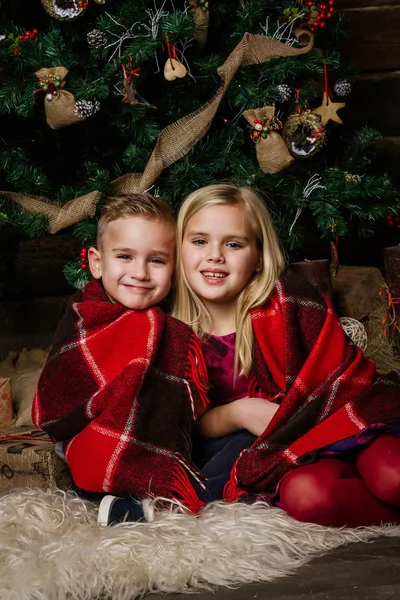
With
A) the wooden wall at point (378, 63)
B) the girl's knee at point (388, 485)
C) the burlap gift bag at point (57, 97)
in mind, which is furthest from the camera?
the wooden wall at point (378, 63)

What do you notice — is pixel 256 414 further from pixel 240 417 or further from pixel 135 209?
pixel 135 209

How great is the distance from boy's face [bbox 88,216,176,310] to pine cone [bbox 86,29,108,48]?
810mm

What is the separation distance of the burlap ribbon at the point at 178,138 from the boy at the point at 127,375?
43 cm

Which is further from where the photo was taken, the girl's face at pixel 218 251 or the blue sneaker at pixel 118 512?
the girl's face at pixel 218 251

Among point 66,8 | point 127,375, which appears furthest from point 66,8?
point 127,375

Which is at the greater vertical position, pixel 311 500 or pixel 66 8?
pixel 66 8

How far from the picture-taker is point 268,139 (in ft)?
8.93

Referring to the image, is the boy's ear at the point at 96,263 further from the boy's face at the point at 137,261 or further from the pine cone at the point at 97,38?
the pine cone at the point at 97,38

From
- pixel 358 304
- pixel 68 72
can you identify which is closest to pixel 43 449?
pixel 68 72

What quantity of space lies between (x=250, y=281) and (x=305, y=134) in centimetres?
78

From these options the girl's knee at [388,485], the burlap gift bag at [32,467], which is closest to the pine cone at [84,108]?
the burlap gift bag at [32,467]

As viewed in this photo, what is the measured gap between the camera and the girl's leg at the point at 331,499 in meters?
1.95

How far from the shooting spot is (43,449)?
90.2 inches

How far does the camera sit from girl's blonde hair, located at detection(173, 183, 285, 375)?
2273 mm
